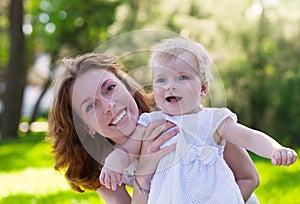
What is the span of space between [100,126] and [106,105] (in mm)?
96

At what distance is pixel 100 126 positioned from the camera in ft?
8.84

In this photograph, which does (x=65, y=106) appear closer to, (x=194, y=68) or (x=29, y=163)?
(x=194, y=68)

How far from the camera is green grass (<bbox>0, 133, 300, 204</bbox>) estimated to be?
522 centimetres

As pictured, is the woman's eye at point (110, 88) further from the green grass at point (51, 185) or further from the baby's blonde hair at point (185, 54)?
the green grass at point (51, 185)

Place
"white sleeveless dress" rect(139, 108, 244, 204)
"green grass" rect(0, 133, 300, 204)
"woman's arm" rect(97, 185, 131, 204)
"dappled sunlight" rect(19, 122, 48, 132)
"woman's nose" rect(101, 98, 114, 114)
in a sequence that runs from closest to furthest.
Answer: "white sleeveless dress" rect(139, 108, 244, 204) < "woman's nose" rect(101, 98, 114, 114) < "woman's arm" rect(97, 185, 131, 204) < "green grass" rect(0, 133, 300, 204) < "dappled sunlight" rect(19, 122, 48, 132)

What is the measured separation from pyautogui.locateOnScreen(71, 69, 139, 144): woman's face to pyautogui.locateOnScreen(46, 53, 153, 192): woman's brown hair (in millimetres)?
70

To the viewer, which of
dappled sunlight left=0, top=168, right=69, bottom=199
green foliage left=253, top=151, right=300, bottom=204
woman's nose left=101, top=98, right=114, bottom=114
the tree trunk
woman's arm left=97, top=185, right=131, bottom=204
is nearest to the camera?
woman's nose left=101, top=98, right=114, bottom=114

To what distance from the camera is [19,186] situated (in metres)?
7.10

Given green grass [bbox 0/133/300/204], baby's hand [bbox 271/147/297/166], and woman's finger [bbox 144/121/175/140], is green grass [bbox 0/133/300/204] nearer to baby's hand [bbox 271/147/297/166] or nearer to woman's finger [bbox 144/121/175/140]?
woman's finger [bbox 144/121/175/140]

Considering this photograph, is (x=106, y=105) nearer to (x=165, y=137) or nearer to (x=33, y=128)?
→ (x=165, y=137)

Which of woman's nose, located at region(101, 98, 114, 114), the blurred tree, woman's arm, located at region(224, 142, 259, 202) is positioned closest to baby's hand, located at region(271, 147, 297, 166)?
woman's arm, located at region(224, 142, 259, 202)

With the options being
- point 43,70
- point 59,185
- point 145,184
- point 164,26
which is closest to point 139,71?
point 145,184

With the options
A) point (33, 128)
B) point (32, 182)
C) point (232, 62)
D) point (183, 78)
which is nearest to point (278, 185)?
point (32, 182)

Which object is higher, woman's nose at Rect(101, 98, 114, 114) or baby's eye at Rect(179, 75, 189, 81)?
baby's eye at Rect(179, 75, 189, 81)
